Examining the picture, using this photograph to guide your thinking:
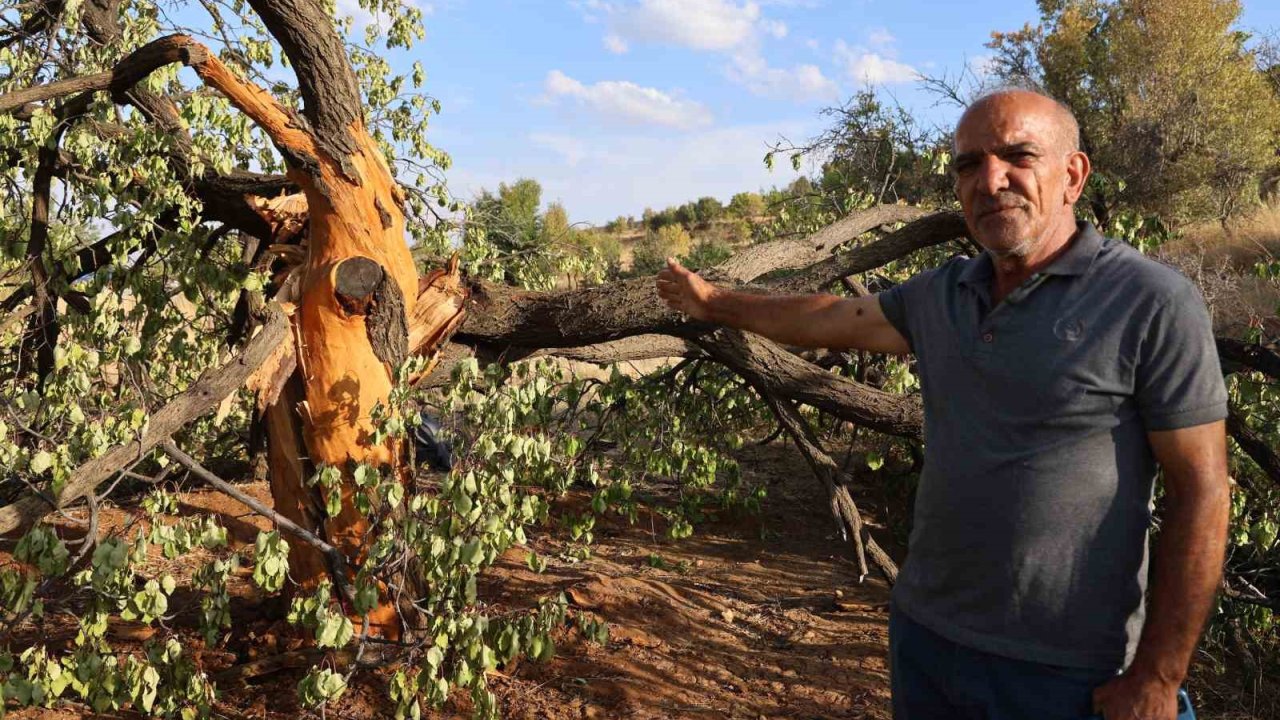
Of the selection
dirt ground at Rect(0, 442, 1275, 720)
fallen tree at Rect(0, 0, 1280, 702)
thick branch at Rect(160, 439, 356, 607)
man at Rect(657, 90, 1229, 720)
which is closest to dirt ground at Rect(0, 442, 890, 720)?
dirt ground at Rect(0, 442, 1275, 720)

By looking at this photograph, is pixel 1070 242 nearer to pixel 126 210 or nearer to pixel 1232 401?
pixel 1232 401

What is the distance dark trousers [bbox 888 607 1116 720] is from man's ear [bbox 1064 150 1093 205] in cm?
96

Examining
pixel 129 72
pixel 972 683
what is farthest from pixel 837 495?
pixel 129 72

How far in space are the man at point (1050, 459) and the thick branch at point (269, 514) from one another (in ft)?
7.05

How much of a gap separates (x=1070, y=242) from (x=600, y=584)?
13.3 feet

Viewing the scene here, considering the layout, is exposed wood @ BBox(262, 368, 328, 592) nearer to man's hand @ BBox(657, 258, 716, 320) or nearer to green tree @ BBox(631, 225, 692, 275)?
man's hand @ BBox(657, 258, 716, 320)

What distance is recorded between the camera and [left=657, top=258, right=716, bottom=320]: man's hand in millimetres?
2811

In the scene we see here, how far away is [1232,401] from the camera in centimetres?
452

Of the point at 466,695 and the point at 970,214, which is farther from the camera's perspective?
the point at 466,695

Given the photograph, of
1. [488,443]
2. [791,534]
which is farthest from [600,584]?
[791,534]

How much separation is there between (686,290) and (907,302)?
0.72 metres

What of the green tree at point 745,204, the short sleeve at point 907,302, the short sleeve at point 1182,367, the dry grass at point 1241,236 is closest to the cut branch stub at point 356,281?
the short sleeve at point 907,302

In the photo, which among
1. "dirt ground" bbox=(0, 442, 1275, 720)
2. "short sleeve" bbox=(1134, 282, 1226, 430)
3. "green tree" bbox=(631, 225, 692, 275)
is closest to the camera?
"short sleeve" bbox=(1134, 282, 1226, 430)

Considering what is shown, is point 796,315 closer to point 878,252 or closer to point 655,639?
point 878,252
